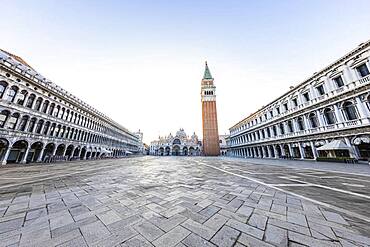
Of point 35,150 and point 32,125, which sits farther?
point 35,150

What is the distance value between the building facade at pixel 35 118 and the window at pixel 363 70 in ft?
120

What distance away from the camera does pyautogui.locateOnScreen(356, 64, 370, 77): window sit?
13914 mm

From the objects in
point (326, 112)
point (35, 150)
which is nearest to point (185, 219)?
point (326, 112)

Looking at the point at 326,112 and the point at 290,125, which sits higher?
the point at 326,112

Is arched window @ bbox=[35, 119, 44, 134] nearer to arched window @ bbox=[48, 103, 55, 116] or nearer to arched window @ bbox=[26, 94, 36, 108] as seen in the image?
arched window @ bbox=[48, 103, 55, 116]

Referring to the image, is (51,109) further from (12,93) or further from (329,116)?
(329,116)

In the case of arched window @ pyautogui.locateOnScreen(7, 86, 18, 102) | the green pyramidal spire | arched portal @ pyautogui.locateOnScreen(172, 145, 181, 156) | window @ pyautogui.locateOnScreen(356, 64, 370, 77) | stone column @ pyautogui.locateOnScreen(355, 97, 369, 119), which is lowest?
arched portal @ pyautogui.locateOnScreen(172, 145, 181, 156)

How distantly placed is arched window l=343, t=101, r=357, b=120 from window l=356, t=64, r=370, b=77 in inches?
111

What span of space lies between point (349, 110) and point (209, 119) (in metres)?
38.6

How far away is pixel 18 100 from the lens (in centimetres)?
1747

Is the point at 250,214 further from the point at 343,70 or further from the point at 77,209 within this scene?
the point at 343,70

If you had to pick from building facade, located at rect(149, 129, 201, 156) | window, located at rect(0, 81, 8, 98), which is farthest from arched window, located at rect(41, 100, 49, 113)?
building facade, located at rect(149, 129, 201, 156)

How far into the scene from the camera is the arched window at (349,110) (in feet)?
48.3

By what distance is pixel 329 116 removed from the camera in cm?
1712
